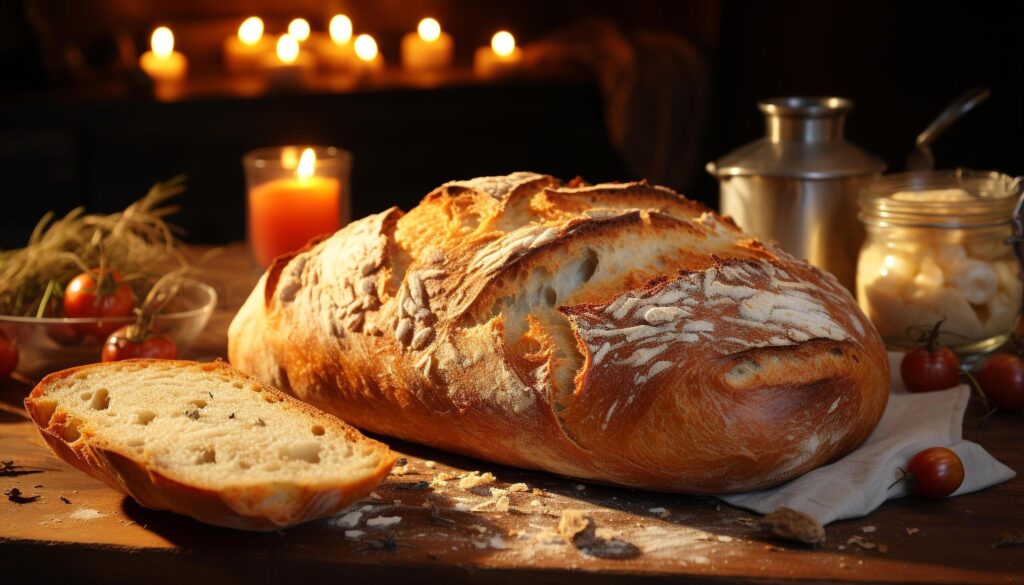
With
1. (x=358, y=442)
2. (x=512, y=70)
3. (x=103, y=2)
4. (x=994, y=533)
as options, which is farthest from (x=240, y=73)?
(x=994, y=533)

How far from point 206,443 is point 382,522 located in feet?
0.80

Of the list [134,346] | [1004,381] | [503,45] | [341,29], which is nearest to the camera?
[1004,381]

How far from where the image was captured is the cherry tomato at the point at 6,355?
203cm

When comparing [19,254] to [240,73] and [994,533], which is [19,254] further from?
[240,73]

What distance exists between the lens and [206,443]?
1.50 metres

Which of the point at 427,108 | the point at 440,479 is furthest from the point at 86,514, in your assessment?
the point at 427,108

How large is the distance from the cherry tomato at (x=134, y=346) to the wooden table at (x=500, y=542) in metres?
0.38

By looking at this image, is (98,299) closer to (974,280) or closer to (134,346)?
(134,346)

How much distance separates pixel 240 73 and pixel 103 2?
874 millimetres

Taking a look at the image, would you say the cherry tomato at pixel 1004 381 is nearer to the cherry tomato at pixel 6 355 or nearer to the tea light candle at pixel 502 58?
the cherry tomato at pixel 6 355

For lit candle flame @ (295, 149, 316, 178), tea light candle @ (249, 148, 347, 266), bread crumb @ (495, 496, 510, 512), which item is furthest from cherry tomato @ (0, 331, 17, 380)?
bread crumb @ (495, 496, 510, 512)

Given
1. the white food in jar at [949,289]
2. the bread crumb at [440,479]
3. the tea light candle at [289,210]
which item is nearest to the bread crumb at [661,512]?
the bread crumb at [440,479]

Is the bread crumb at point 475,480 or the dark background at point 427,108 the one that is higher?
the dark background at point 427,108

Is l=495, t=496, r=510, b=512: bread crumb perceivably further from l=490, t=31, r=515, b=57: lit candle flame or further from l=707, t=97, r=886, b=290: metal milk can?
l=490, t=31, r=515, b=57: lit candle flame
